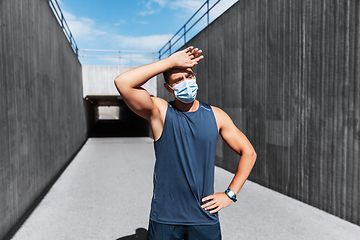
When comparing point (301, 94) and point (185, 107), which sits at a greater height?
point (301, 94)

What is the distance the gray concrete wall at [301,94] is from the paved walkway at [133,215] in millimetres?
469

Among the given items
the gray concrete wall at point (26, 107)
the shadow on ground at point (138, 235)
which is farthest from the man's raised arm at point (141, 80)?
the gray concrete wall at point (26, 107)

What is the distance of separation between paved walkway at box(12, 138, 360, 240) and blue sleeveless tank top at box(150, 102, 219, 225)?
7.10ft

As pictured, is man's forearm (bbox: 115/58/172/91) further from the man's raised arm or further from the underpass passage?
the underpass passage

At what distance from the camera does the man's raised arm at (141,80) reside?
5.20 ft

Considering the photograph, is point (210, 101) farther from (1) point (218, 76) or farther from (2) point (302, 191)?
(2) point (302, 191)

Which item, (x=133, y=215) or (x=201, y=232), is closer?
(x=201, y=232)

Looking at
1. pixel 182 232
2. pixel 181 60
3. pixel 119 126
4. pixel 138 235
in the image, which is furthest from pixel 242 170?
pixel 119 126

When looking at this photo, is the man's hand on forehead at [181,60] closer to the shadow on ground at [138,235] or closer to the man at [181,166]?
the man at [181,166]

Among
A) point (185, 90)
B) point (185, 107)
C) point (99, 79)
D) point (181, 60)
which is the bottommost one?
point (185, 107)

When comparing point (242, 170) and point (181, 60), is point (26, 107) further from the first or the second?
point (242, 170)

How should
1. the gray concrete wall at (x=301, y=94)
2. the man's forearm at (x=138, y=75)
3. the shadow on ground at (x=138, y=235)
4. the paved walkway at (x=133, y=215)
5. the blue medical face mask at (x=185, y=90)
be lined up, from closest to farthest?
the man's forearm at (x=138, y=75) < the blue medical face mask at (x=185, y=90) < the shadow on ground at (x=138, y=235) < the paved walkway at (x=133, y=215) < the gray concrete wall at (x=301, y=94)

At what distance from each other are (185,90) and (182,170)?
1.77ft

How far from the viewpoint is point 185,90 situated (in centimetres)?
174
